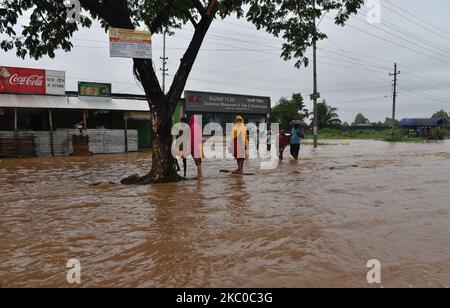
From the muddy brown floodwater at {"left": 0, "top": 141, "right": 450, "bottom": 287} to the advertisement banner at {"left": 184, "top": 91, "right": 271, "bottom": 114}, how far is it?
3028 centimetres

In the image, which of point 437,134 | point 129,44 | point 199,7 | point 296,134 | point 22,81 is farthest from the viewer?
point 437,134

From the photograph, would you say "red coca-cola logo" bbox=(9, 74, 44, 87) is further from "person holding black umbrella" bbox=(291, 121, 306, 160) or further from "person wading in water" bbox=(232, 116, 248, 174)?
"person wading in water" bbox=(232, 116, 248, 174)

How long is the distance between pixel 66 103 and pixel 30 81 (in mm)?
2015

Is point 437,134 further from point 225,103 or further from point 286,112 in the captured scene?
point 225,103

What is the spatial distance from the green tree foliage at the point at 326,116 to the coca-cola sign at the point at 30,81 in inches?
1833

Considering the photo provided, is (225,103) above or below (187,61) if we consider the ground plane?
above

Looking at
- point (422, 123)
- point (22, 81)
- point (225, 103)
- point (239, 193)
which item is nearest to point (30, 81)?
point (22, 81)

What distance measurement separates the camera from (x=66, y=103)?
20781 mm

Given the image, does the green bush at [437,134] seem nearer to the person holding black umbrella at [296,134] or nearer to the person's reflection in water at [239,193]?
the person holding black umbrella at [296,134]

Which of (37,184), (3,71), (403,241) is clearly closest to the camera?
(403,241)
